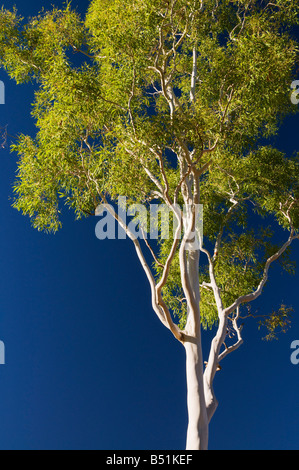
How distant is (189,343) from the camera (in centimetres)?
546

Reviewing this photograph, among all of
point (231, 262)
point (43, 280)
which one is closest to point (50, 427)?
point (43, 280)

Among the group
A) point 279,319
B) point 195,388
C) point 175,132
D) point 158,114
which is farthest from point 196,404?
point 158,114

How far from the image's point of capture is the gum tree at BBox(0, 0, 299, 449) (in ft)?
18.2

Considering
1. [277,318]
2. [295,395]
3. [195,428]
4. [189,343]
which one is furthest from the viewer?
[295,395]

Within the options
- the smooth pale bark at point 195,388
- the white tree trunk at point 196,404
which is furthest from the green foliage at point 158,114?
the white tree trunk at point 196,404

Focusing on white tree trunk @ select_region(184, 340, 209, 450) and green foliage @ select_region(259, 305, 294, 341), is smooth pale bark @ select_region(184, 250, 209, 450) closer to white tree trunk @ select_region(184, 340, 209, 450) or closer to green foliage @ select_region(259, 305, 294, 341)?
white tree trunk @ select_region(184, 340, 209, 450)

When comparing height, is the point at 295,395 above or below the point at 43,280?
below

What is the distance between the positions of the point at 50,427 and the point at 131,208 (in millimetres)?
5089

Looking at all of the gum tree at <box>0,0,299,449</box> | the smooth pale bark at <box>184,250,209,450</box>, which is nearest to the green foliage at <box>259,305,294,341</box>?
the gum tree at <box>0,0,299,449</box>

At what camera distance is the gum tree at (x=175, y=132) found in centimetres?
556

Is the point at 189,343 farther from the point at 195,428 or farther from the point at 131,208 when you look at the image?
the point at 131,208

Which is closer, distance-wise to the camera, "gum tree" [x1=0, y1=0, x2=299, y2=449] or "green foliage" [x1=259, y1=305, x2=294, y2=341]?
"gum tree" [x1=0, y1=0, x2=299, y2=449]

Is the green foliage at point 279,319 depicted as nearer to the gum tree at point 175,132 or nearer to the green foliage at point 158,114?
the gum tree at point 175,132
